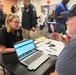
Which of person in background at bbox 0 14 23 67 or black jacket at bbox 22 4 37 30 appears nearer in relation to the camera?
person in background at bbox 0 14 23 67

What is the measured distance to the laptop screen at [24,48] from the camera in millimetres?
1381

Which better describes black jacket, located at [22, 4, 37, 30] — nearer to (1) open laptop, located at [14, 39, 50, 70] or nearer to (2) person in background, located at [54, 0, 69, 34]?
(2) person in background, located at [54, 0, 69, 34]

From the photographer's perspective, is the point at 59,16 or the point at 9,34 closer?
the point at 9,34

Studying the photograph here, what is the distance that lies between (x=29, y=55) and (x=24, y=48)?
12 cm

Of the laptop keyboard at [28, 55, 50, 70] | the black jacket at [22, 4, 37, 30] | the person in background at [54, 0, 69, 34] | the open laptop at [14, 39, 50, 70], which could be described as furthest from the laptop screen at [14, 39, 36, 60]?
the black jacket at [22, 4, 37, 30]

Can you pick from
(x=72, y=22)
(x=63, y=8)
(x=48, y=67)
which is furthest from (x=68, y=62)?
(x=63, y=8)

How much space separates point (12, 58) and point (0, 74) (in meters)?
0.89

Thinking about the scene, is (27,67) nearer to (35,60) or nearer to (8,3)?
(35,60)

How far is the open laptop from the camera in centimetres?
134

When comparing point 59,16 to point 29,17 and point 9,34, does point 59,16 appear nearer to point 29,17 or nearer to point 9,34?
point 29,17

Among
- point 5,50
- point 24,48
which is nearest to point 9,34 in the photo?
point 5,50

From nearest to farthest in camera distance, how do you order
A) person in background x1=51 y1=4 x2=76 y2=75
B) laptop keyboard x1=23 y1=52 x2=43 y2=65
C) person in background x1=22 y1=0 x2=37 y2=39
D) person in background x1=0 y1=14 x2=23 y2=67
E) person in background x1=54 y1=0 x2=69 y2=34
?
person in background x1=51 y1=4 x2=76 y2=75, laptop keyboard x1=23 y1=52 x2=43 y2=65, person in background x1=0 y1=14 x2=23 y2=67, person in background x1=54 y1=0 x2=69 y2=34, person in background x1=22 y1=0 x2=37 y2=39

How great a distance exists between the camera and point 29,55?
1513 millimetres

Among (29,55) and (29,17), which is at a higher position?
(29,17)
